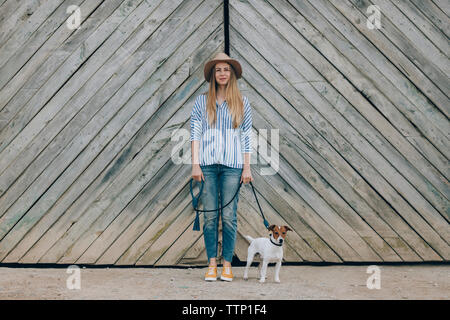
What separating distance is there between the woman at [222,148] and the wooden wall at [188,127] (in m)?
0.60

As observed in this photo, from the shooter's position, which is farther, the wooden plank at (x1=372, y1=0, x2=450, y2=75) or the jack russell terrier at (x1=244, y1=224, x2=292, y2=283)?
the wooden plank at (x1=372, y1=0, x2=450, y2=75)

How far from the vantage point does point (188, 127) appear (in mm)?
4309

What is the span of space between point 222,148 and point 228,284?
3.39 feet

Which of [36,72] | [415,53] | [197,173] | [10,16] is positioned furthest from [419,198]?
[10,16]

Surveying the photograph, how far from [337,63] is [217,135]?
142 cm

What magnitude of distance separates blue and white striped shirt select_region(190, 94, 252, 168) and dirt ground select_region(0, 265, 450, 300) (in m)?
0.95

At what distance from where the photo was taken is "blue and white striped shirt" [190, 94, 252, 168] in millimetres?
3645

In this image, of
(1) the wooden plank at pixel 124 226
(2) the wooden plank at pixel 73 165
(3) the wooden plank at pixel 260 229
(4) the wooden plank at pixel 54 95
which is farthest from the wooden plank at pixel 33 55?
(3) the wooden plank at pixel 260 229

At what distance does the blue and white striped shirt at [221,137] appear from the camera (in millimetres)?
3645

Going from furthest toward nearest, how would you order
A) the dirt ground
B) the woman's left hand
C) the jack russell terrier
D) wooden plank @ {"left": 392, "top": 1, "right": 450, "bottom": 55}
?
wooden plank @ {"left": 392, "top": 1, "right": 450, "bottom": 55}
the woman's left hand
the jack russell terrier
the dirt ground

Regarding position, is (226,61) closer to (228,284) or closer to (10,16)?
(228,284)

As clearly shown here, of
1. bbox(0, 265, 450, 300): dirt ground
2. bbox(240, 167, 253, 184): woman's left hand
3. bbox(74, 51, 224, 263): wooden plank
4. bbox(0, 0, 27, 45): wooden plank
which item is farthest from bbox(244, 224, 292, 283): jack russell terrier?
bbox(0, 0, 27, 45): wooden plank

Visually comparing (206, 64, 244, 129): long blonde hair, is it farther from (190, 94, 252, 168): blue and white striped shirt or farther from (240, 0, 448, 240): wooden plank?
(240, 0, 448, 240): wooden plank
